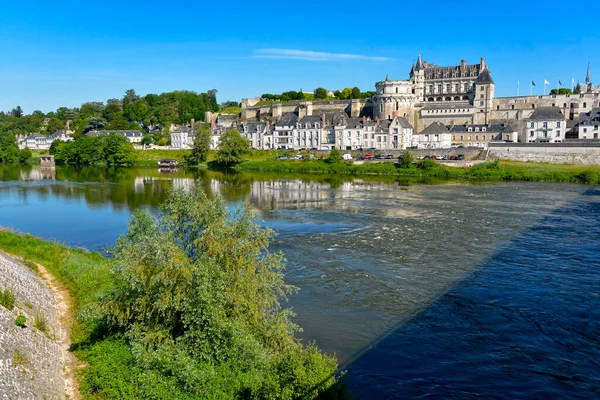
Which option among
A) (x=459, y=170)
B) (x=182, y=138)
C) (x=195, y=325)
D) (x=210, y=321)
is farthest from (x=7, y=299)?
(x=182, y=138)

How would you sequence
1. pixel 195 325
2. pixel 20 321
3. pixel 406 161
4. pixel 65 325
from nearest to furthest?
pixel 195 325
pixel 20 321
pixel 65 325
pixel 406 161

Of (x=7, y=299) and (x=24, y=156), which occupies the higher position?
(x=24, y=156)

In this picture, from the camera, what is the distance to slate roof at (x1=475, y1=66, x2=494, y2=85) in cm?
6512

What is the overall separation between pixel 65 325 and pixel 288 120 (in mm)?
59413

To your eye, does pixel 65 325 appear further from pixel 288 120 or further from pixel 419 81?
pixel 419 81

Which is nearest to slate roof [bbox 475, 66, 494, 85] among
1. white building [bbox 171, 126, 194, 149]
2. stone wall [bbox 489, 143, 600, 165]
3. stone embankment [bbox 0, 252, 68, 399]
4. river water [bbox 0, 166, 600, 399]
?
stone wall [bbox 489, 143, 600, 165]

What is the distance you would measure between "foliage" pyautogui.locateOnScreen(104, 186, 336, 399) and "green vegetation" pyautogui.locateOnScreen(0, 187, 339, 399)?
0.02m

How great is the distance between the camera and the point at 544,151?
49.3 m

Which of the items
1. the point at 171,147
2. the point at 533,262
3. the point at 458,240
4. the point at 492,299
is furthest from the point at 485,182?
the point at 171,147

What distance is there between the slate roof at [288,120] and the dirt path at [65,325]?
54.6m

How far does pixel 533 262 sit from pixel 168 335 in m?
13.5

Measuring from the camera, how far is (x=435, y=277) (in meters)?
16.2

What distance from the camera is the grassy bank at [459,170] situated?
142 ft

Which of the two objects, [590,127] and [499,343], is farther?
[590,127]
